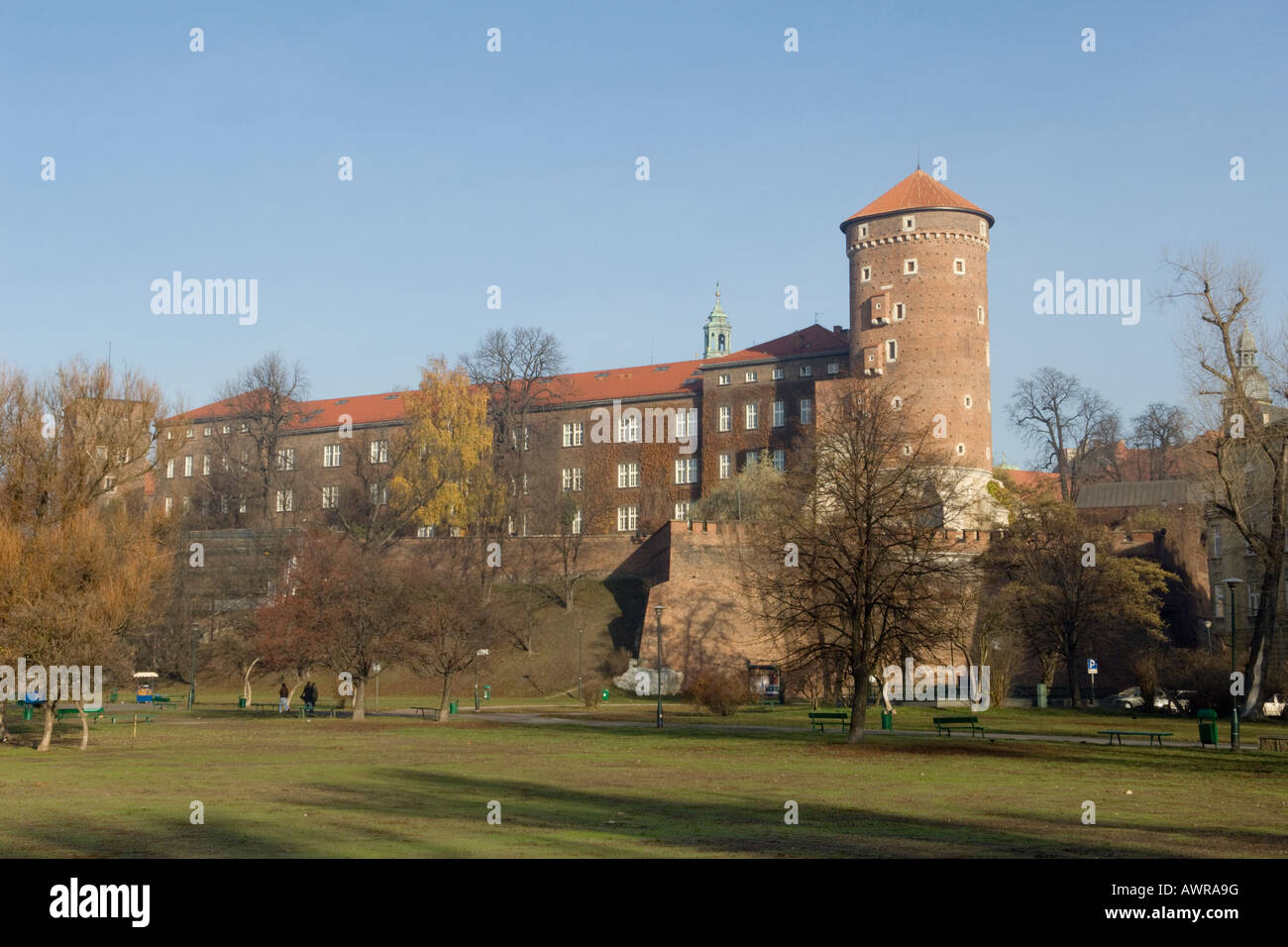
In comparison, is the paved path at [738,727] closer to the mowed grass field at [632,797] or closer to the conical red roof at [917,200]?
the mowed grass field at [632,797]

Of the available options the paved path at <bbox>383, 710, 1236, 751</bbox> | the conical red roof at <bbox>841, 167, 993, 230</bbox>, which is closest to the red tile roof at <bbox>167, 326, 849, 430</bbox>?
the conical red roof at <bbox>841, 167, 993, 230</bbox>

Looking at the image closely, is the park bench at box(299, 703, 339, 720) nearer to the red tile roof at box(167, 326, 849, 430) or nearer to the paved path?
the paved path

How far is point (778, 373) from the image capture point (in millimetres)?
83000

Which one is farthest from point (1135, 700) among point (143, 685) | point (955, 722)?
point (143, 685)

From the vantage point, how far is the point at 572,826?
1563 centimetres

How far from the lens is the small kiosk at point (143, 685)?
5497 cm

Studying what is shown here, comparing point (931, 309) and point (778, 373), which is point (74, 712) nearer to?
point (778, 373)

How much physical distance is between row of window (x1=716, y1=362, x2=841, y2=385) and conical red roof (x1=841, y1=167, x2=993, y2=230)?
8587 mm

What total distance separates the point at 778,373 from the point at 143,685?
42.0 meters

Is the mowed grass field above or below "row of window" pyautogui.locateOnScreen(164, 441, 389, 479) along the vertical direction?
below

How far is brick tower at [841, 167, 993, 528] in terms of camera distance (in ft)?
244
